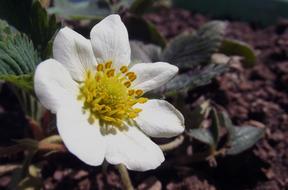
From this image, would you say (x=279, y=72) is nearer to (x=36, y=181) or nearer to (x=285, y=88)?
(x=285, y=88)

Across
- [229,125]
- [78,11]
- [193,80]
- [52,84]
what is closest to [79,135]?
[52,84]

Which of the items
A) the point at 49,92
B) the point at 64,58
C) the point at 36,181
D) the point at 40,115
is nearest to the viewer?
the point at 49,92

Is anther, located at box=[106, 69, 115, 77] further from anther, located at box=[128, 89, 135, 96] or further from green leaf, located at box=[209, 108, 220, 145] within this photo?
green leaf, located at box=[209, 108, 220, 145]

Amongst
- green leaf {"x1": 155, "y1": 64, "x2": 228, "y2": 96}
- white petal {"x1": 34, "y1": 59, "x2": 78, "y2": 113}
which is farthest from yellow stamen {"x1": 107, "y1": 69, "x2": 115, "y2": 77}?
green leaf {"x1": 155, "y1": 64, "x2": 228, "y2": 96}

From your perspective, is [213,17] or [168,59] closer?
[168,59]

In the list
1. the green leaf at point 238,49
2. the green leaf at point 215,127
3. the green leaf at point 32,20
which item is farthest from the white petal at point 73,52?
the green leaf at point 238,49

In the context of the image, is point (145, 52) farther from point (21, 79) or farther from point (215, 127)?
point (21, 79)

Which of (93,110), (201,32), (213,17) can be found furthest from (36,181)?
(213,17)
